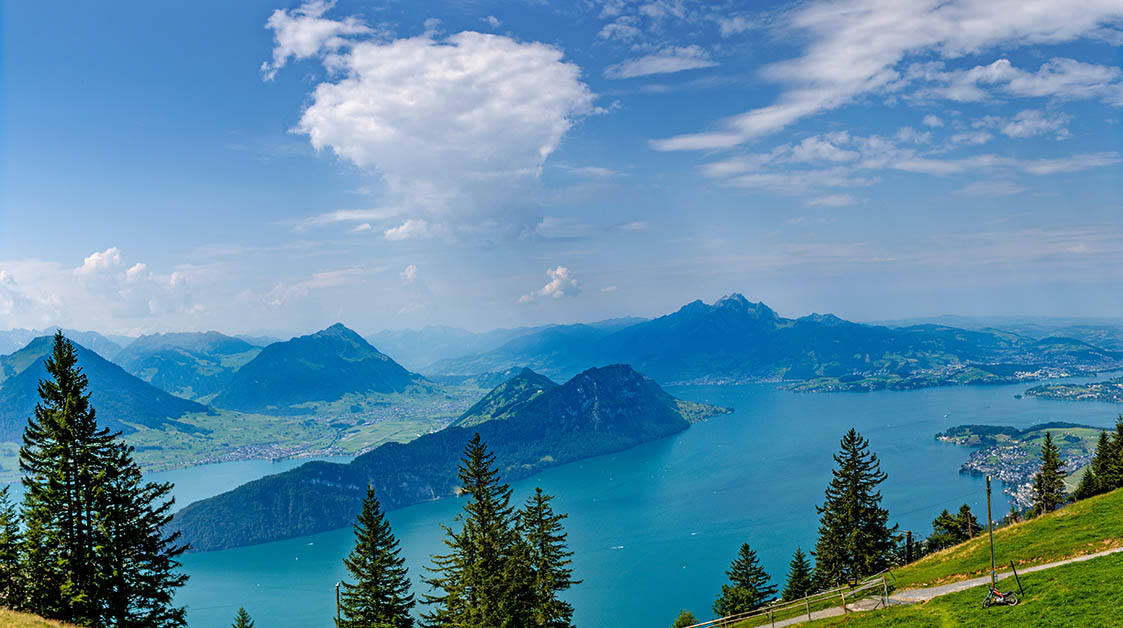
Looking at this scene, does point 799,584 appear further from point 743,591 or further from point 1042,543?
point 1042,543

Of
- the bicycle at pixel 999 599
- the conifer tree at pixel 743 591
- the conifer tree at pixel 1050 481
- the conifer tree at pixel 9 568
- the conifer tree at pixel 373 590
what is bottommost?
the conifer tree at pixel 743 591

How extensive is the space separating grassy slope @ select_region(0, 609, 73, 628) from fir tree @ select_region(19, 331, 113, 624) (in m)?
6.03

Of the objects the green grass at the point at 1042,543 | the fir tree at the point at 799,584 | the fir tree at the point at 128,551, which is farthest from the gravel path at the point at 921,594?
the fir tree at the point at 128,551

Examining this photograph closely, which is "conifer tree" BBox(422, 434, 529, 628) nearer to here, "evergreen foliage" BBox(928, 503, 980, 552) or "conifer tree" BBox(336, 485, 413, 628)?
"conifer tree" BBox(336, 485, 413, 628)

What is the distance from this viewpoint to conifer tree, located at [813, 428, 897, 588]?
55781mm

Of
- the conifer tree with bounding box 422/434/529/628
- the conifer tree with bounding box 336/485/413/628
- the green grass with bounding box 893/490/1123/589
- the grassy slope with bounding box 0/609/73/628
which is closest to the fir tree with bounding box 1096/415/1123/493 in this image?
the green grass with bounding box 893/490/1123/589

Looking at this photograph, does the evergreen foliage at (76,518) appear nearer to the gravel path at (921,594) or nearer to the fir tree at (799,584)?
the gravel path at (921,594)

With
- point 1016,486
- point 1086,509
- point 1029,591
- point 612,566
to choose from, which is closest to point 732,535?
point 612,566

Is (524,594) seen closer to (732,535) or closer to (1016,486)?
(732,535)

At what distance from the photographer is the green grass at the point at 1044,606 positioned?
21.1m

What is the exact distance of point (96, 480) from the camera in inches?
1147

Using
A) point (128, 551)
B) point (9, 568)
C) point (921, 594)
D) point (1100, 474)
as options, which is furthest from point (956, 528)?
point (9, 568)

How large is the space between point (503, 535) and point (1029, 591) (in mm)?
30446

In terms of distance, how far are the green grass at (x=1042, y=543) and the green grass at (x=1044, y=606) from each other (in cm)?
535
